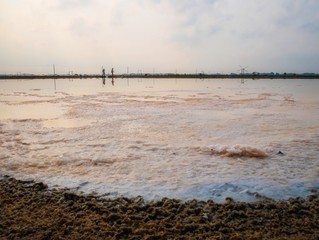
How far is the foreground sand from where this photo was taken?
3590mm

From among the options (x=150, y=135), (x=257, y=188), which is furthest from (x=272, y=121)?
(x=257, y=188)

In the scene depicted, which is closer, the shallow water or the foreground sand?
the foreground sand

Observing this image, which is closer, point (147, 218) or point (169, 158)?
point (147, 218)

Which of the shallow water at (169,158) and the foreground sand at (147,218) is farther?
the shallow water at (169,158)

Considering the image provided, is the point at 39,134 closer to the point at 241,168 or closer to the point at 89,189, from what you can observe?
the point at 89,189

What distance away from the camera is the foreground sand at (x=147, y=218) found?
11.8ft

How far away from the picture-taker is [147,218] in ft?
13.2

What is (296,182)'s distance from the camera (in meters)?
5.43

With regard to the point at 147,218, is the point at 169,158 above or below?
below

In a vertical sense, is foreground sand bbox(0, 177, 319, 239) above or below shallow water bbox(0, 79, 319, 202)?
above

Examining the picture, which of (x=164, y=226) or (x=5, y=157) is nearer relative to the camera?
(x=164, y=226)

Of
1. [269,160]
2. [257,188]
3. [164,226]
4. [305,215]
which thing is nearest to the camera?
[164,226]

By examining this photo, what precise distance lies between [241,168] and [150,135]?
4198 millimetres

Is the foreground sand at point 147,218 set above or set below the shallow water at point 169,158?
above
